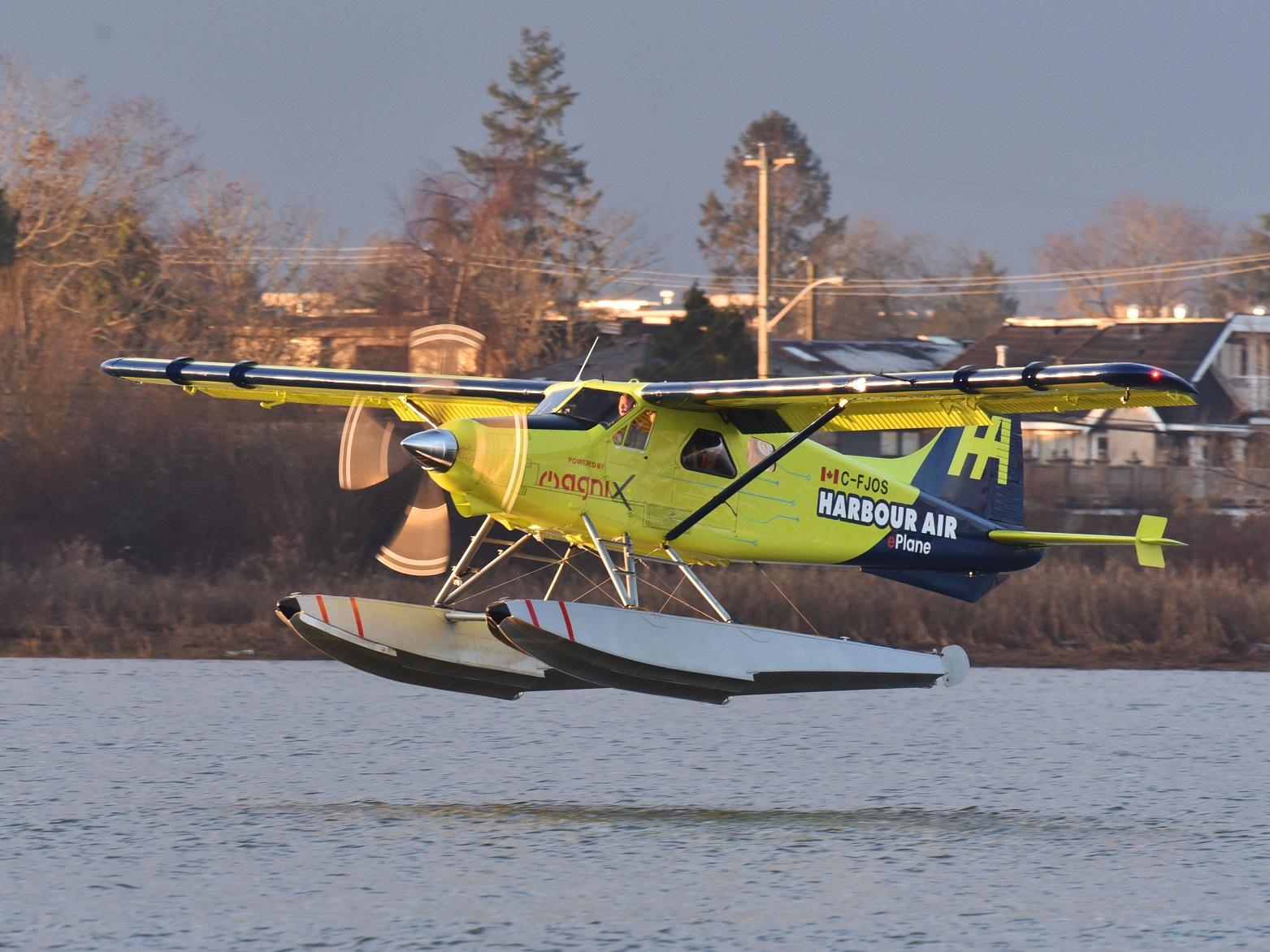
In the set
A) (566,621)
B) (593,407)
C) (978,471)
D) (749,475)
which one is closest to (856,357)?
(978,471)

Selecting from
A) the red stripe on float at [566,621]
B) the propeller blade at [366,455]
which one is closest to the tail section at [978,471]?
the red stripe on float at [566,621]

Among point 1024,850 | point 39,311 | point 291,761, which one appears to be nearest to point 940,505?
point 1024,850

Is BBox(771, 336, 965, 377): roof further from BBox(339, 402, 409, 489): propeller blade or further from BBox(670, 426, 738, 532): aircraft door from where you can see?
BBox(339, 402, 409, 489): propeller blade

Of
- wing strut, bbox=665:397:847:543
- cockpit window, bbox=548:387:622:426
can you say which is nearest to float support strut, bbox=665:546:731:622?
wing strut, bbox=665:397:847:543

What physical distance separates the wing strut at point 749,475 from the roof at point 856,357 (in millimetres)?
26667

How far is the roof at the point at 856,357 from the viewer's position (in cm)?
4175

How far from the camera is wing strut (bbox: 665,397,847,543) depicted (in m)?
11.6

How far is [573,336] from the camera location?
119ft

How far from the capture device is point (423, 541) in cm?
1191

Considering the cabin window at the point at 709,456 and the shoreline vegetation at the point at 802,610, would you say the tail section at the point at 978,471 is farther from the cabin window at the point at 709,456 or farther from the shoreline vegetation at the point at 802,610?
the shoreline vegetation at the point at 802,610

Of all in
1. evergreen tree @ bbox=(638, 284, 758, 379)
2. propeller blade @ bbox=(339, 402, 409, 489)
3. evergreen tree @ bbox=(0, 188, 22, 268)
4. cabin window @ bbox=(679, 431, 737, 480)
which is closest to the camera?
cabin window @ bbox=(679, 431, 737, 480)

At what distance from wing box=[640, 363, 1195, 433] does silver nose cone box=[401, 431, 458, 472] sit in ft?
5.40

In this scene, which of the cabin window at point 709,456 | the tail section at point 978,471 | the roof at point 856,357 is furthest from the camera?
the roof at point 856,357

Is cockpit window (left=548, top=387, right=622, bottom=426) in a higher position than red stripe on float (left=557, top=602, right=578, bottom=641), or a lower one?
higher
